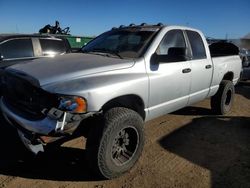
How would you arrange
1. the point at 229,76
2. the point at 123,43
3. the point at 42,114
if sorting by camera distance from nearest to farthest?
the point at 42,114 → the point at 123,43 → the point at 229,76

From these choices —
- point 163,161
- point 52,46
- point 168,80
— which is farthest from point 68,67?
point 52,46

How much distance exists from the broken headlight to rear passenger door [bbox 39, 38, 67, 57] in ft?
14.8

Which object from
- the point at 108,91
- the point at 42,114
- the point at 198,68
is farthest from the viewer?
the point at 198,68

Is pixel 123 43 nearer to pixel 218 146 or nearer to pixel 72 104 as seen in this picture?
pixel 72 104

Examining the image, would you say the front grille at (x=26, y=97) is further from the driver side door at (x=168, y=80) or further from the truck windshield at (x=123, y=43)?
the driver side door at (x=168, y=80)

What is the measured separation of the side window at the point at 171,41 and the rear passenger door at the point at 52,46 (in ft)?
12.1

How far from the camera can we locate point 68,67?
334cm

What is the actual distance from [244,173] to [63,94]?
8.22 ft

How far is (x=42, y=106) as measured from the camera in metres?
2.95

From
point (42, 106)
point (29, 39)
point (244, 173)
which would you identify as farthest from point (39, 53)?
point (244, 173)

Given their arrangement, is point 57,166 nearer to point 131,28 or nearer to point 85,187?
point 85,187

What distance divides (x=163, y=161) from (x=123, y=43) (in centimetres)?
186

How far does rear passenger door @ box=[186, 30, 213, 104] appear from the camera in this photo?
478cm

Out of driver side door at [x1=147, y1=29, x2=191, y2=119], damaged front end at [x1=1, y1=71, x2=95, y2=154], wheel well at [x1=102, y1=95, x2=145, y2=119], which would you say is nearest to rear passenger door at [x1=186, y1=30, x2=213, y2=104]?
driver side door at [x1=147, y1=29, x2=191, y2=119]
